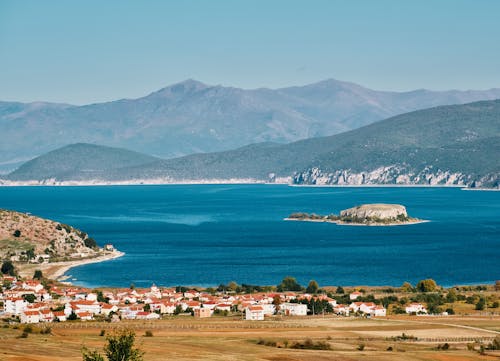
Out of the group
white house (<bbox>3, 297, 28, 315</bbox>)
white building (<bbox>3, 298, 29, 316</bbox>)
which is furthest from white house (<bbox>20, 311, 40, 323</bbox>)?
white house (<bbox>3, 297, 28, 315</bbox>)

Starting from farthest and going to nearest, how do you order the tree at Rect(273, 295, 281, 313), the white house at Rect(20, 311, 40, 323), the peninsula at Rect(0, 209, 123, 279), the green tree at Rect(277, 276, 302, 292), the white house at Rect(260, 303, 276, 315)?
the peninsula at Rect(0, 209, 123, 279)
the green tree at Rect(277, 276, 302, 292)
the tree at Rect(273, 295, 281, 313)
the white house at Rect(260, 303, 276, 315)
the white house at Rect(20, 311, 40, 323)

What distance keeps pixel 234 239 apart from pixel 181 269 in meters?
43.3

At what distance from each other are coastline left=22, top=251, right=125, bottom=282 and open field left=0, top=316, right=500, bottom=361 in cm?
3682

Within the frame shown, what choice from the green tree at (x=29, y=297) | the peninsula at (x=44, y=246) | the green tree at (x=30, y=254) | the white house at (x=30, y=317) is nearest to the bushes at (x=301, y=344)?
the white house at (x=30, y=317)

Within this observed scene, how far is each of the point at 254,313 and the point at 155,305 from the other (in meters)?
8.90

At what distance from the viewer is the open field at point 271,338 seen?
57519mm

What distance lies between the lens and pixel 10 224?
135000 mm

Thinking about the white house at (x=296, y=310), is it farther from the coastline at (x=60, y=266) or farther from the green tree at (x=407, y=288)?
the coastline at (x=60, y=266)

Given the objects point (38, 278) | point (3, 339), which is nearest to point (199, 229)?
point (38, 278)

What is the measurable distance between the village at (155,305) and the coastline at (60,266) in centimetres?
2019

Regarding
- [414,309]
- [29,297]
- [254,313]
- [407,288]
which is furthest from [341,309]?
[29,297]

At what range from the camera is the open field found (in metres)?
57.5

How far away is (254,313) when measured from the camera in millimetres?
80250

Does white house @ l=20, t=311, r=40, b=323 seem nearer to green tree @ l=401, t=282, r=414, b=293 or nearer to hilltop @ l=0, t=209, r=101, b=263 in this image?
green tree @ l=401, t=282, r=414, b=293
